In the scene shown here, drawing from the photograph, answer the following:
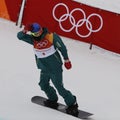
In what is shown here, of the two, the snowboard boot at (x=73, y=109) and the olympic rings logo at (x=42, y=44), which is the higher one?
the olympic rings logo at (x=42, y=44)

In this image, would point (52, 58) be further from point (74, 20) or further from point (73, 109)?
point (74, 20)

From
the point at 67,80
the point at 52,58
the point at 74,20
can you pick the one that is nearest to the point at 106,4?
the point at 74,20

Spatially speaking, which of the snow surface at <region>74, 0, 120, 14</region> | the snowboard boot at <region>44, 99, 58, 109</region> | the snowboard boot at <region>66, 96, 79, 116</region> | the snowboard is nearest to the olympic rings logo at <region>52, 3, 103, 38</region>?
the snow surface at <region>74, 0, 120, 14</region>

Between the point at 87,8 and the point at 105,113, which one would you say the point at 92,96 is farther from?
the point at 87,8

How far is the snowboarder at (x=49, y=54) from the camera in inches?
338

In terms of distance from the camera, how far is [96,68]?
11.8 metres

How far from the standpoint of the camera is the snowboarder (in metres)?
8.59

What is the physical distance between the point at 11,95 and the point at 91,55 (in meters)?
3.36

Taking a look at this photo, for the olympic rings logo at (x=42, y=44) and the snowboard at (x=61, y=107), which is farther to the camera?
the snowboard at (x=61, y=107)

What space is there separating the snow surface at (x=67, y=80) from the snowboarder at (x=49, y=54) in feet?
1.21

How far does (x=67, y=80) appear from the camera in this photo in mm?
10898

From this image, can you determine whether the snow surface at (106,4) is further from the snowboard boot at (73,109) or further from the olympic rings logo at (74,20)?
the snowboard boot at (73,109)

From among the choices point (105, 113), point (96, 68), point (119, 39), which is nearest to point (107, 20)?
point (119, 39)

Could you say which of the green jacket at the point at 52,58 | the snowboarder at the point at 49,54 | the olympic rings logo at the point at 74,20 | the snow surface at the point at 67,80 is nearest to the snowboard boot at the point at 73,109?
the snowboarder at the point at 49,54
